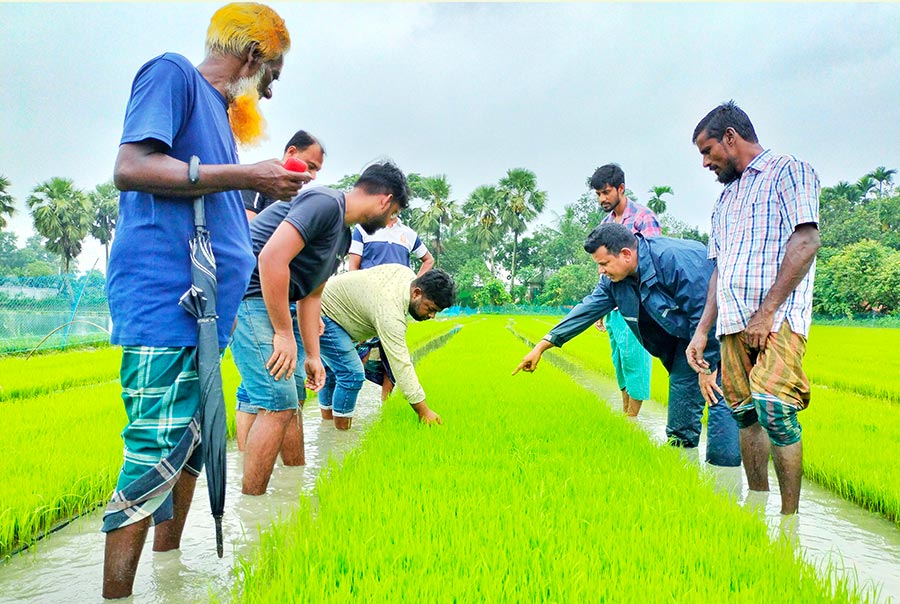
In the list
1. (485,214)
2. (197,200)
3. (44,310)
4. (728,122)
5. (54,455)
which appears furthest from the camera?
(485,214)

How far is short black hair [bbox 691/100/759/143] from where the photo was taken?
2.51m

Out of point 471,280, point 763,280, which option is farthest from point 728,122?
point 471,280

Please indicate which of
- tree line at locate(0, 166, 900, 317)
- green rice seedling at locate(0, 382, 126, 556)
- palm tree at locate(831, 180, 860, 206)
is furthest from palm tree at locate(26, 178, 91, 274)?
palm tree at locate(831, 180, 860, 206)

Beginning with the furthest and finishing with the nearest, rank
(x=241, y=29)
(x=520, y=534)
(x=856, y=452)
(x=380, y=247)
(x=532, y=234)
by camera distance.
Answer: (x=532, y=234), (x=380, y=247), (x=856, y=452), (x=520, y=534), (x=241, y=29)

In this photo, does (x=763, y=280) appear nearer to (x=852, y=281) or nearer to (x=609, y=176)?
(x=609, y=176)

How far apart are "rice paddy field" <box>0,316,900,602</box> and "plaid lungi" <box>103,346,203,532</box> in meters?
0.33

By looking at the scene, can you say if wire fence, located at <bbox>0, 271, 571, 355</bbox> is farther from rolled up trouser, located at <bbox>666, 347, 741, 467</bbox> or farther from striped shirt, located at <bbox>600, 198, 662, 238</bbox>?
rolled up trouser, located at <bbox>666, 347, 741, 467</bbox>

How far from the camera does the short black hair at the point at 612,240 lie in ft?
11.7

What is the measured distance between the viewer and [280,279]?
2.28m

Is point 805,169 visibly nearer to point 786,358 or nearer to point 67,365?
point 786,358

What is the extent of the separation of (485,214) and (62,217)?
25.8 m

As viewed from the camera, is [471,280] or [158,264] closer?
[158,264]

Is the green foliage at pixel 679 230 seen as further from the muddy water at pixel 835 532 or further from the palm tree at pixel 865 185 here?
the muddy water at pixel 835 532

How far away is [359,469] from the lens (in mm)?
2703
